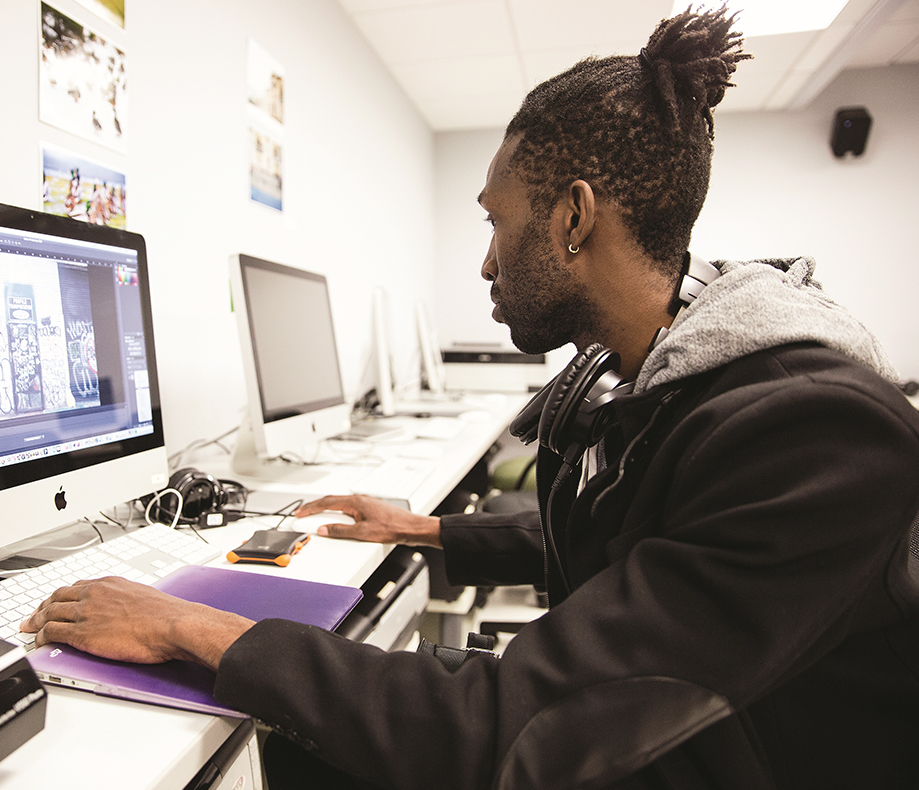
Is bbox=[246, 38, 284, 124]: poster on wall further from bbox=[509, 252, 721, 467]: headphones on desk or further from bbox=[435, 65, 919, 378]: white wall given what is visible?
bbox=[435, 65, 919, 378]: white wall

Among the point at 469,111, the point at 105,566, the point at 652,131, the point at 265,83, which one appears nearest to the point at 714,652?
the point at 652,131

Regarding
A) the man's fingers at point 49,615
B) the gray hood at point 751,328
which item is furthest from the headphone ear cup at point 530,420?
the man's fingers at point 49,615

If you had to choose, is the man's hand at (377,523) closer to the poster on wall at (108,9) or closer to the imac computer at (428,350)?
the poster on wall at (108,9)

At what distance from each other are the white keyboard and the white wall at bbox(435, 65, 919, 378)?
3566 mm

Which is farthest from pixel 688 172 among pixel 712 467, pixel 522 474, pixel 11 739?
pixel 522 474

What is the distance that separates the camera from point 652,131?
2.45 ft

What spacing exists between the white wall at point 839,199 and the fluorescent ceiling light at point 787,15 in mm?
892

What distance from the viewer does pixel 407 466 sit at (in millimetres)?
1469

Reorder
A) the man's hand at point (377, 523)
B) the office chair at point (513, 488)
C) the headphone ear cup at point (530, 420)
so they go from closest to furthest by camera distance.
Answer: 1. the headphone ear cup at point (530, 420)
2. the man's hand at point (377, 523)
3. the office chair at point (513, 488)

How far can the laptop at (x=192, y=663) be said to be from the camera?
55 centimetres

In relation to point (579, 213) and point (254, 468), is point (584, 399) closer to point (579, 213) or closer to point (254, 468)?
point (579, 213)

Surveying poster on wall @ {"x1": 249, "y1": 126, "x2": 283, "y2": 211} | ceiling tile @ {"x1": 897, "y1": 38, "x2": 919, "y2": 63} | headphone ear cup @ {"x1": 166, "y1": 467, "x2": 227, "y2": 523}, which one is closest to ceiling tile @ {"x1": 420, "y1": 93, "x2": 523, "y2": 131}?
poster on wall @ {"x1": 249, "y1": 126, "x2": 283, "y2": 211}

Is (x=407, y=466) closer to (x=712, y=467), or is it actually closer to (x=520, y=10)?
(x=712, y=467)

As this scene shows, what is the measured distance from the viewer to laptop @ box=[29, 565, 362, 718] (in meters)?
0.55
